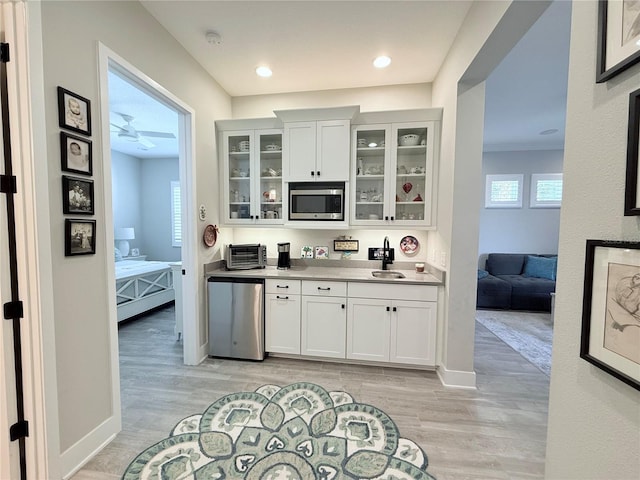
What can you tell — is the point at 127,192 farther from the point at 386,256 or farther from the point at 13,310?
the point at 386,256

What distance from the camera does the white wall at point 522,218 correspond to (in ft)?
16.5

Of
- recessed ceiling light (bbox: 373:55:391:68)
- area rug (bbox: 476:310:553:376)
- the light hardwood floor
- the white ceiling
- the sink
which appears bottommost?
the light hardwood floor

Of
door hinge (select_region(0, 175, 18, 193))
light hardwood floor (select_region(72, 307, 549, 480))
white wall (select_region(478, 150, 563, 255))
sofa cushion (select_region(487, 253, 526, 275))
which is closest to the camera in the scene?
door hinge (select_region(0, 175, 18, 193))

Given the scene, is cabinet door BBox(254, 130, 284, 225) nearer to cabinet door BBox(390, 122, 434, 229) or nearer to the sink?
the sink

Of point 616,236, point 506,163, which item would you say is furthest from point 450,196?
point 506,163

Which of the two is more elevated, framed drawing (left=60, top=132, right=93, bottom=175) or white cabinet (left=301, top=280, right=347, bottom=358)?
framed drawing (left=60, top=132, right=93, bottom=175)

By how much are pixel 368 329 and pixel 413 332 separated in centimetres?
43

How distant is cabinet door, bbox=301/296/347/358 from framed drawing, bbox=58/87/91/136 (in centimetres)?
210

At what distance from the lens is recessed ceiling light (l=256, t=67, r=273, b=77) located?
2678 mm

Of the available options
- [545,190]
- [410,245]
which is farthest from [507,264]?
[410,245]

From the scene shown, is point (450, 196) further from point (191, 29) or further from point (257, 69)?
point (191, 29)

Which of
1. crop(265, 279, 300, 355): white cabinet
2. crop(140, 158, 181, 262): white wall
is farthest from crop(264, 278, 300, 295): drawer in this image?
crop(140, 158, 181, 262): white wall

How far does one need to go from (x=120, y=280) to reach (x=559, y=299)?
4.50 meters

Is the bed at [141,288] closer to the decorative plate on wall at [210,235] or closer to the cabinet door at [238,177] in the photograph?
the decorative plate on wall at [210,235]
